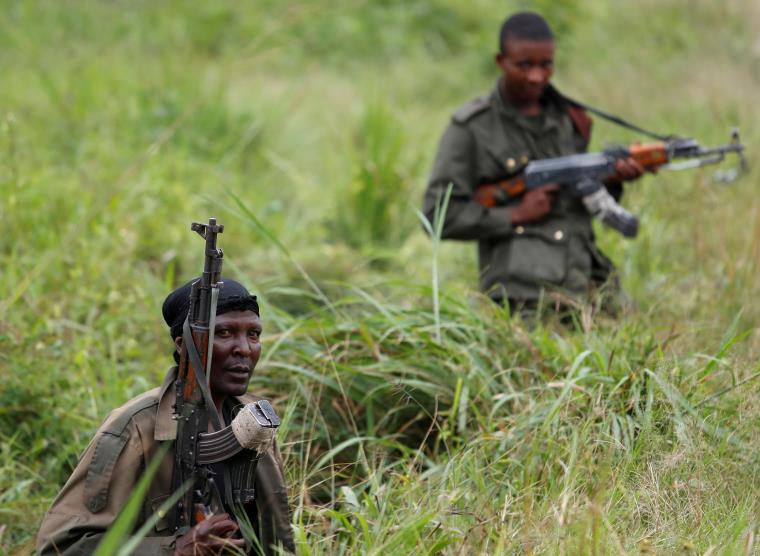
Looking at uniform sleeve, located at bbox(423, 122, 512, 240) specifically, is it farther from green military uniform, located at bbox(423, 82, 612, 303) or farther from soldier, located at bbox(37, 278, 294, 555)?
soldier, located at bbox(37, 278, 294, 555)

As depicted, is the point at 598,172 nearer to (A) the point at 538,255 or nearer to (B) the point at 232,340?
(A) the point at 538,255

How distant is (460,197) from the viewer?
16.9ft

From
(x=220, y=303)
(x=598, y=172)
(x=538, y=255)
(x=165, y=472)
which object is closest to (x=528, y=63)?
(x=598, y=172)

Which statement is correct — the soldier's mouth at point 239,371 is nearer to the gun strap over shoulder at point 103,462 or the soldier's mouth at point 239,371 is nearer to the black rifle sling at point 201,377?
the black rifle sling at point 201,377

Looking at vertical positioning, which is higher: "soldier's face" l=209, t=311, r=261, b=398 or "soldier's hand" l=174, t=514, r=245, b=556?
"soldier's face" l=209, t=311, r=261, b=398

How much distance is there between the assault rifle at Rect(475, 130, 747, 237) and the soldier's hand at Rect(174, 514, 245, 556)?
259 cm

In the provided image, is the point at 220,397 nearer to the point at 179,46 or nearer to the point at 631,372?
the point at 631,372

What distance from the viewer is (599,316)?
502 centimetres

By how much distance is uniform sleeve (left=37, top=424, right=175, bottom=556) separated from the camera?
2.94m

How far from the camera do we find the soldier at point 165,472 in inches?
116

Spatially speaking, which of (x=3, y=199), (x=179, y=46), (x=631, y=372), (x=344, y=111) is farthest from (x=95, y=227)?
(x=179, y=46)

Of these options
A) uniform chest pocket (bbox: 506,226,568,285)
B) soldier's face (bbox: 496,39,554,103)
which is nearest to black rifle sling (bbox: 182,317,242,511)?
uniform chest pocket (bbox: 506,226,568,285)

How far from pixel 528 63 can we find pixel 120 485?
8.82 ft

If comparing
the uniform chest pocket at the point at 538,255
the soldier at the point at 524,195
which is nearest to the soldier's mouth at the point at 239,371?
the soldier at the point at 524,195
